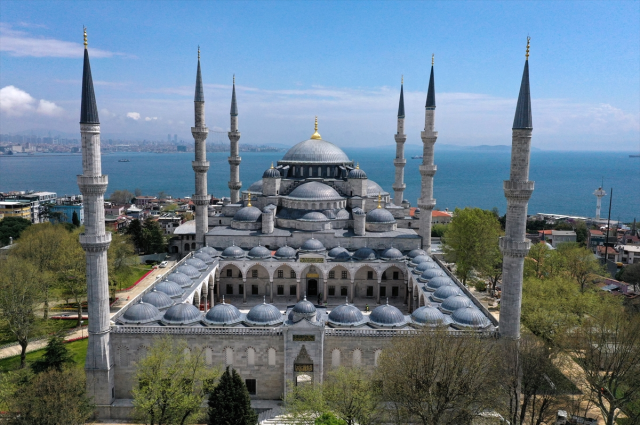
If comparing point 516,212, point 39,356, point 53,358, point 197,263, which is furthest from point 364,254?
point 39,356

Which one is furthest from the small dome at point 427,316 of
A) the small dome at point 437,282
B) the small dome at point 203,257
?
the small dome at point 203,257

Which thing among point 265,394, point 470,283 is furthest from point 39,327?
point 470,283

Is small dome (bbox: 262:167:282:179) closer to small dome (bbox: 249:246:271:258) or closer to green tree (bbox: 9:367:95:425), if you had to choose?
small dome (bbox: 249:246:271:258)

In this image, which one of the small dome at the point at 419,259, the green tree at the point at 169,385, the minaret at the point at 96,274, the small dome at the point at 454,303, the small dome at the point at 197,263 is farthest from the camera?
the small dome at the point at 419,259

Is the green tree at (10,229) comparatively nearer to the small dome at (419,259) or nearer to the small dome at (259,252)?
the small dome at (259,252)

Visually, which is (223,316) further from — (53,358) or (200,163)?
(200,163)

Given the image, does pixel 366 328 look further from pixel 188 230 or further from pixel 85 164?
pixel 188 230
